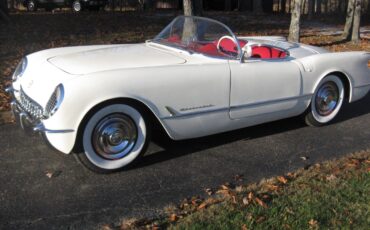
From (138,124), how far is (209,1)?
2288 cm

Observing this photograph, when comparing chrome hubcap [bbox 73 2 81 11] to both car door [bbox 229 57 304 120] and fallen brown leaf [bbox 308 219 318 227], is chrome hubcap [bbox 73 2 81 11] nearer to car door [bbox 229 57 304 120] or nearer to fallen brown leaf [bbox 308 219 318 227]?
car door [bbox 229 57 304 120]

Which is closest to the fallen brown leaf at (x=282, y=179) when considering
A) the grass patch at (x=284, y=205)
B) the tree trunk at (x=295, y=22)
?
the grass patch at (x=284, y=205)

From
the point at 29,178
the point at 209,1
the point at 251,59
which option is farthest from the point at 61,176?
the point at 209,1

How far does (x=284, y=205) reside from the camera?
12.0 feet

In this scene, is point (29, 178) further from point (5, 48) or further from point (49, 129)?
point (5, 48)

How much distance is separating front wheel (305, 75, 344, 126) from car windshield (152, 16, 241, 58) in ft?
4.04

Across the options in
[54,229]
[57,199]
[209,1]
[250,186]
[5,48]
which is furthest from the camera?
[209,1]

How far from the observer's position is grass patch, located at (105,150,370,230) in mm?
3387

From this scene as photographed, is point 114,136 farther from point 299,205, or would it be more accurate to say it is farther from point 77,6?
point 77,6

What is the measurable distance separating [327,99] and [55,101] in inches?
129

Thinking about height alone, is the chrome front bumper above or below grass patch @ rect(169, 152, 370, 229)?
above

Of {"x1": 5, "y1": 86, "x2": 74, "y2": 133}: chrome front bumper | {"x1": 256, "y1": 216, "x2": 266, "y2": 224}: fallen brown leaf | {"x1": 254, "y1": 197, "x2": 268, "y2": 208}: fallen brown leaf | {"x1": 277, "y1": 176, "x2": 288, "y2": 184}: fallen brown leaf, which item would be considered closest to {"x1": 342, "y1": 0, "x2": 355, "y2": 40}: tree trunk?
{"x1": 277, "y1": 176, "x2": 288, "y2": 184}: fallen brown leaf

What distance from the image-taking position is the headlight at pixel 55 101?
381 cm

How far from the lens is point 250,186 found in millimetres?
4055
